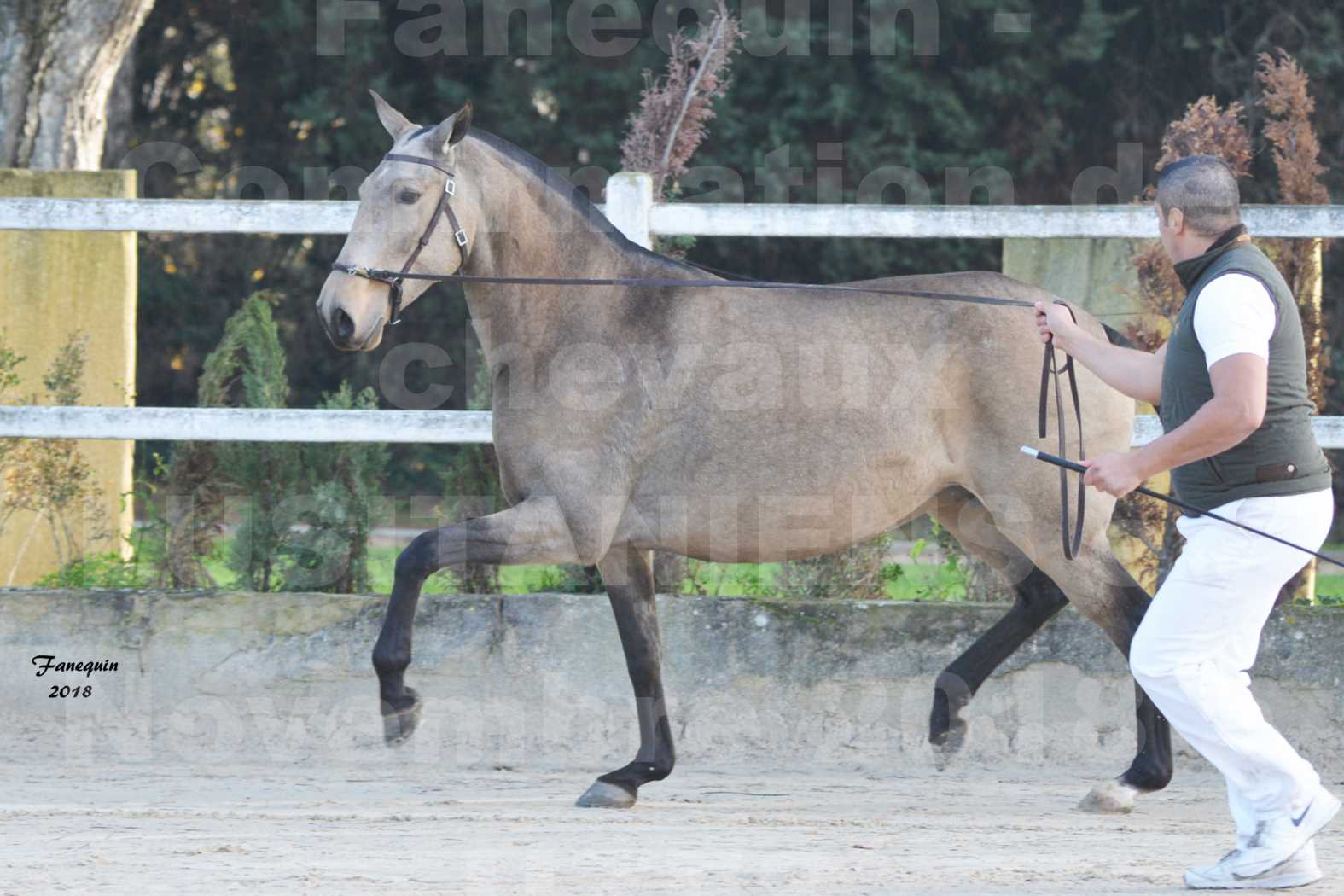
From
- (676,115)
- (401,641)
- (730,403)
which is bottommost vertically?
(401,641)

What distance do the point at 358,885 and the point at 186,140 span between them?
1293 centimetres

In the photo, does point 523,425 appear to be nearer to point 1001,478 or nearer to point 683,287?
point 683,287

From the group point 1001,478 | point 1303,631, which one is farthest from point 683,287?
point 1303,631

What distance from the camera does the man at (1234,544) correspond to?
4426mm

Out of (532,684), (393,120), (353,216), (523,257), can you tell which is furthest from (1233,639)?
(353,216)

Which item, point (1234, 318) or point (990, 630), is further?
point (990, 630)

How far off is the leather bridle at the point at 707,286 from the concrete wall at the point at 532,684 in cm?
104

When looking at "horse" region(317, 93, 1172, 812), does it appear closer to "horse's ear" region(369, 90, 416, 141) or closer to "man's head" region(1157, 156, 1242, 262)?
"horse's ear" region(369, 90, 416, 141)

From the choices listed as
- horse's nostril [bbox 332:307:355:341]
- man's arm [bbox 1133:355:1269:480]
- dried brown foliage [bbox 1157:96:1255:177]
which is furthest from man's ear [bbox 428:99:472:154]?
dried brown foliage [bbox 1157:96:1255:177]

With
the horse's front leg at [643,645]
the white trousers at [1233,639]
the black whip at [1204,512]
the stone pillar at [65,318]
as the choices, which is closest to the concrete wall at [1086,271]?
the horse's front leg at [643,645]

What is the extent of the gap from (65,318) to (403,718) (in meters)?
2.93

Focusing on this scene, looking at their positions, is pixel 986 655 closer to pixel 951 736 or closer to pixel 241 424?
pixel 951 736

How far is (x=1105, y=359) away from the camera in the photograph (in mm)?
4715

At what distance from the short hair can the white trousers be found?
0.72 metres
